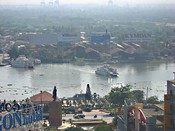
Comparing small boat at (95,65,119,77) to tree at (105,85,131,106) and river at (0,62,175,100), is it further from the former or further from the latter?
tree at (105,85,131,106)

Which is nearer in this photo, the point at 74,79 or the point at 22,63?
the point at 74,79

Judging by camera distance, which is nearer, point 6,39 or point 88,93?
point 88,93

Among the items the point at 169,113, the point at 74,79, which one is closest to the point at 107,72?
the point at 74,79

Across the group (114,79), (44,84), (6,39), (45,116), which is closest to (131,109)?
(45,116)

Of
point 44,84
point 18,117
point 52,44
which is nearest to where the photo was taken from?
point 18,117

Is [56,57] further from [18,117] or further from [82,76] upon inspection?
[18,117]

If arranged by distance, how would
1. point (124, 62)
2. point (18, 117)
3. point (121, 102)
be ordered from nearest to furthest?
point (18, 117), point (121, 102), point (124, 62)

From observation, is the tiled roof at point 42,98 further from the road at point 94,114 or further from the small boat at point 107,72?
the small boat at point 107,72

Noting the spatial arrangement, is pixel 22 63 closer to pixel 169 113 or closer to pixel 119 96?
pixel 119 96
